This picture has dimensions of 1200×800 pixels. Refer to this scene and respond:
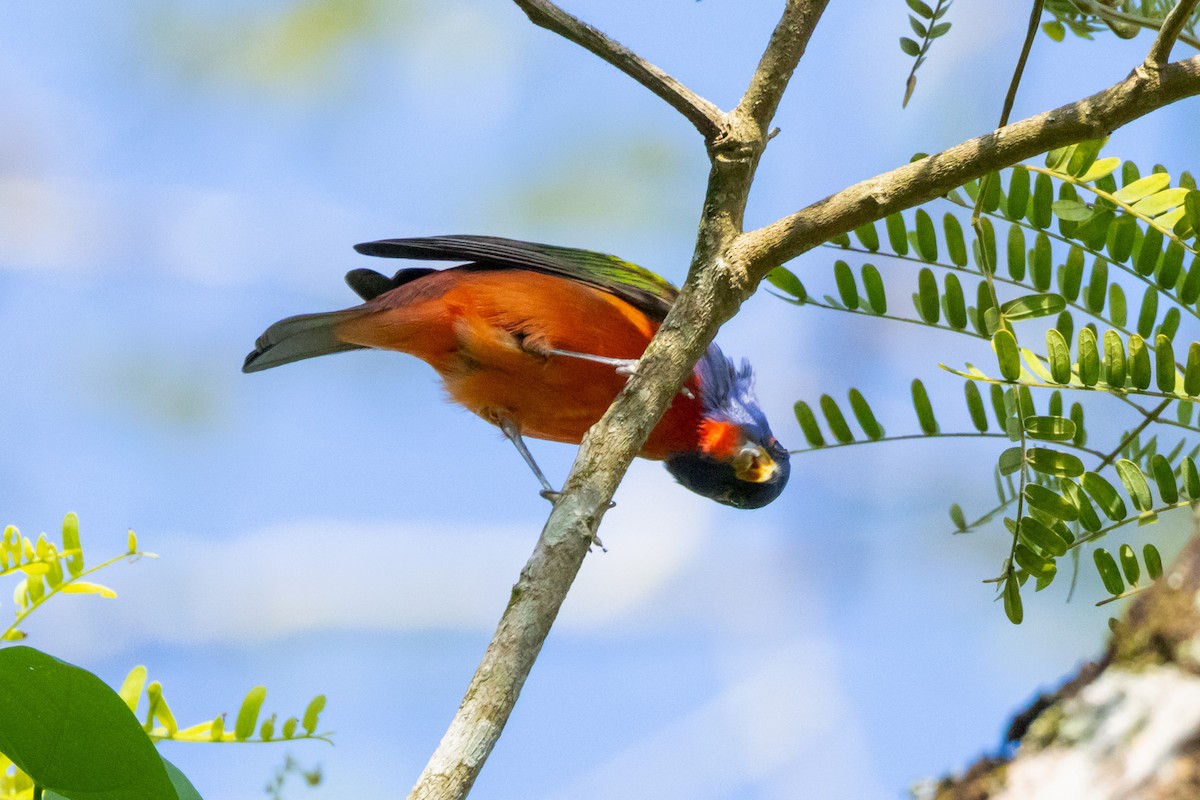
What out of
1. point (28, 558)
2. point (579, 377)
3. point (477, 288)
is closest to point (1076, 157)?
point (579, 377)

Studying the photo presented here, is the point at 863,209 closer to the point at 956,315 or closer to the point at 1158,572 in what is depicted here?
the point at 956,315

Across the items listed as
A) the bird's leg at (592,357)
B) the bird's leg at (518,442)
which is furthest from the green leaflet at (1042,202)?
the bird's leg at (518,442)

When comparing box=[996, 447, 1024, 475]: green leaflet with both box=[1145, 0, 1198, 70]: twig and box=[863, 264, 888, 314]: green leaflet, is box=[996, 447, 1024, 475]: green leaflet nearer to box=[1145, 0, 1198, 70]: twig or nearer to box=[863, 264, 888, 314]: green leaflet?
box=[863, 264, 888, 314]: green leaflet

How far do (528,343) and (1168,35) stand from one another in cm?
261

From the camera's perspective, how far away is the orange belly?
170 inches

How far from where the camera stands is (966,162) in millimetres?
2295

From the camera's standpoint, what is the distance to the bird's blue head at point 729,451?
449 cm

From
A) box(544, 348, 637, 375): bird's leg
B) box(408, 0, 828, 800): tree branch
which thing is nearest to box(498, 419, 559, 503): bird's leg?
box(544, 348, 637, 375): bird's leg

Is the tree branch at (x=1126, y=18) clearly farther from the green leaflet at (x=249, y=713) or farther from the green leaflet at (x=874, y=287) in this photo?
the green leaflet at (x=249, y=713)

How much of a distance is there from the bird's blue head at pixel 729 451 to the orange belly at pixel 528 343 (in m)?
0.07

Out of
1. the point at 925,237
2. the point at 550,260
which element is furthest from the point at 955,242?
the point at 550,260

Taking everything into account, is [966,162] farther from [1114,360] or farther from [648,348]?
[648,348]

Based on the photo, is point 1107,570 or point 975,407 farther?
point 975,407

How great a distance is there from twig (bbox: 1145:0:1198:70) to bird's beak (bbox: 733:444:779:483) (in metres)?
2.51
